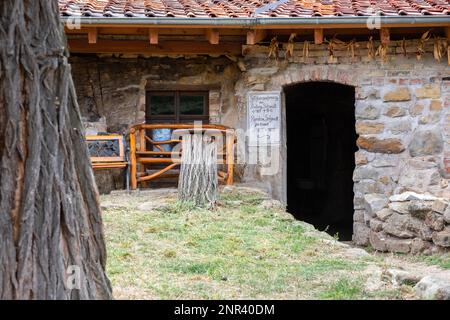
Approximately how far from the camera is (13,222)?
8.05 ft

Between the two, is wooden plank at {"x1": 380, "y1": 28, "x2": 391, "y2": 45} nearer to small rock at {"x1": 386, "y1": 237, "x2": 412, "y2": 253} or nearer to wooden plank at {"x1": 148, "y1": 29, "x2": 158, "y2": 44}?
small rock at {"x1": 386, "y1": 237, "x2": 412, "y2": 253}

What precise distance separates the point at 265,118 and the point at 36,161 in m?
5.57

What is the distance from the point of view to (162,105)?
8.66m

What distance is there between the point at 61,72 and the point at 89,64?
232 inches

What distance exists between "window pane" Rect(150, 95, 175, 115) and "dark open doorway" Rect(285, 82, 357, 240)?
8.86 ft

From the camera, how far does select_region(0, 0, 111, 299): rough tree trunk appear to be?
96.5 inches

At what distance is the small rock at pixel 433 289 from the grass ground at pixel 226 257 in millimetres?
89

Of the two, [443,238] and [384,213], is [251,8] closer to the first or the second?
[384,213]

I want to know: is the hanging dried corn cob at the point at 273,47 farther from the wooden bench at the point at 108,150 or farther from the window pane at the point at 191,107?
the wooden bench at the point at 108,150

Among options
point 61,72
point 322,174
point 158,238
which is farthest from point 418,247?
point 322,174

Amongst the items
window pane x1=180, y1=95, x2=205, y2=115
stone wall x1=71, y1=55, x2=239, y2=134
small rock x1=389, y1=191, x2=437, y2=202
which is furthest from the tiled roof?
small rock x1=389, y1=191, x2=437, y2=202

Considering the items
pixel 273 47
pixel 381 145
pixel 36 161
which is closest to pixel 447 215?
pixel 381 145

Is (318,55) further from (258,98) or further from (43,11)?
(43,11)

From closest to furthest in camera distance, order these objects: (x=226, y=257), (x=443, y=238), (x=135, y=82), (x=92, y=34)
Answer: (x=226, y=257) → (x=443, y=238) → (x=92, y=34) → (x=135, y=82)
